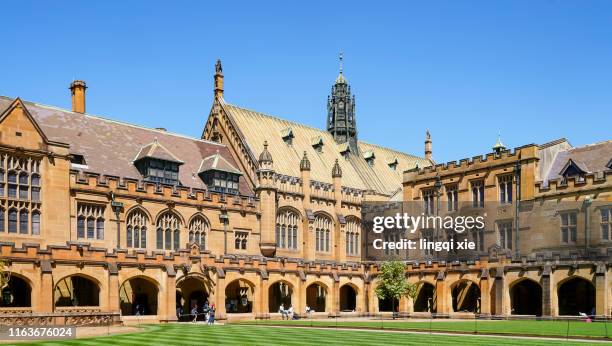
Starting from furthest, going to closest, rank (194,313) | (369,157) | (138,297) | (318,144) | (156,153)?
(369,157) → (318,144) → (156,153) → (138,297) → (194,313)

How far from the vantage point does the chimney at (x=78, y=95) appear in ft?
191

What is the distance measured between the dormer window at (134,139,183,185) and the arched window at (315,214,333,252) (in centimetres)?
1527

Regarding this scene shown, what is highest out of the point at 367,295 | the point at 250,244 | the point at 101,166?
the point at 101,166

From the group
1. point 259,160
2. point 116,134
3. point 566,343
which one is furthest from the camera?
point 259,160

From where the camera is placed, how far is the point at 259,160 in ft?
204

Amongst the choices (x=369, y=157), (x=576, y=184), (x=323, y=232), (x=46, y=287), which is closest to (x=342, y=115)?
(x=369, y=157)

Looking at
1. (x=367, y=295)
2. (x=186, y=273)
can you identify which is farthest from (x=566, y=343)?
(x=367, y=295)

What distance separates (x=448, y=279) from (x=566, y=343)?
30.0 m

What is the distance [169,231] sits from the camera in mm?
55000

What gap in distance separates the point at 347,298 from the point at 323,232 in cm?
611

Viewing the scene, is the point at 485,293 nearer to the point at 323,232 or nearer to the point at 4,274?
the point at 323,232

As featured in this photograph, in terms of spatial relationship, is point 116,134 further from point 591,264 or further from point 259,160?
point 591,264

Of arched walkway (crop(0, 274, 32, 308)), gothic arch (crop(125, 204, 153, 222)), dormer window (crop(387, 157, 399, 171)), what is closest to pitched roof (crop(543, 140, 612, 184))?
dormer window (crop(387, 157, 399, 171))

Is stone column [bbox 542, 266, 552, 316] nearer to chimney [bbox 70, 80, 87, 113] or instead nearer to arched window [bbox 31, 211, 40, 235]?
arched window [bbox 31, 211, 40, 235]
